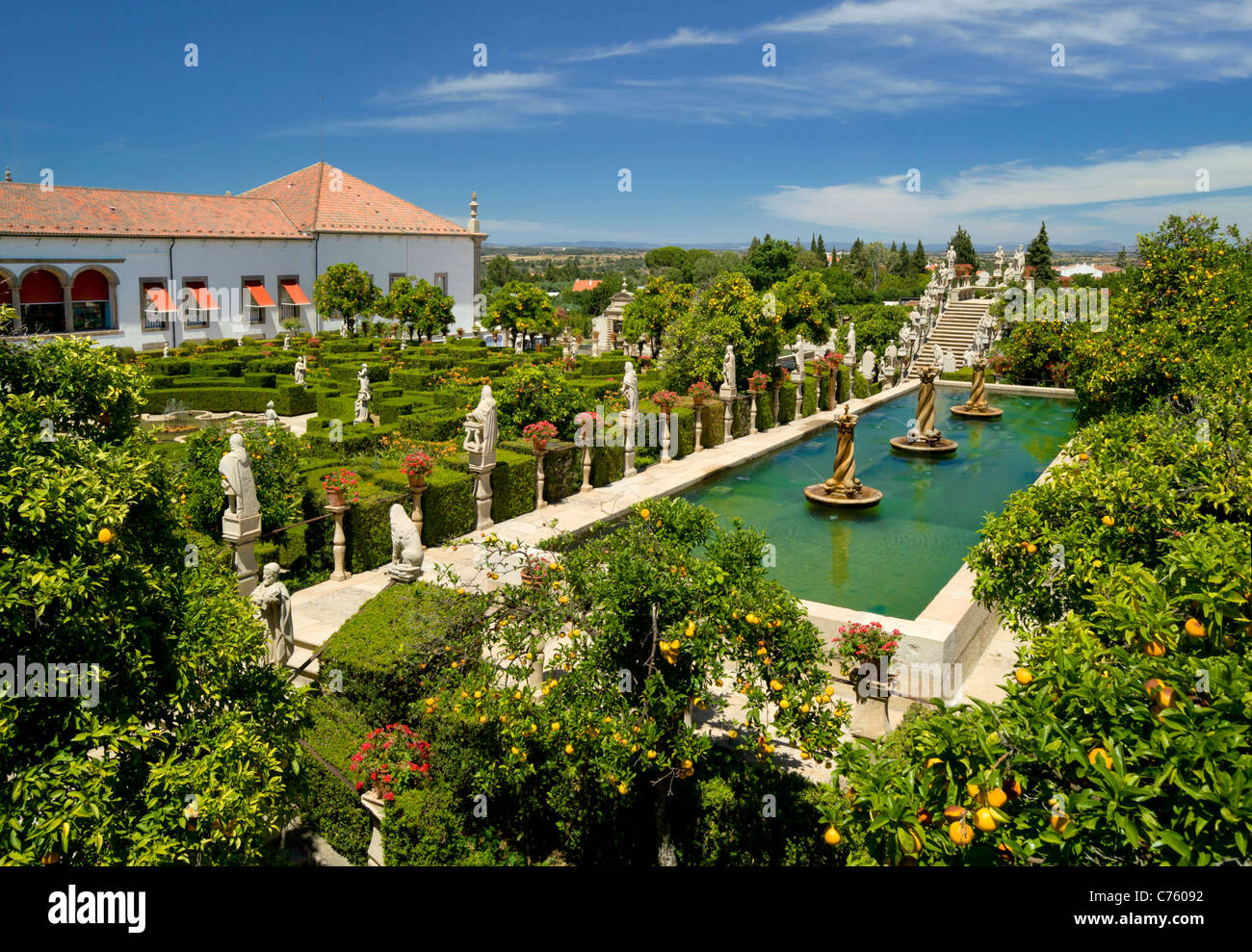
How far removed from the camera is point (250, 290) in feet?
153

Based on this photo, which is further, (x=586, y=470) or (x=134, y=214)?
(x=134, y=214)

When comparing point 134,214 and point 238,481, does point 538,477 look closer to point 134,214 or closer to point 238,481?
point 238,481

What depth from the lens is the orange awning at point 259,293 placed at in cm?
4669

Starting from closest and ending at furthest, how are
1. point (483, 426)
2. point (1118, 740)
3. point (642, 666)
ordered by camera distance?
point (1118, 740), point (642, 666), point (483, 426)

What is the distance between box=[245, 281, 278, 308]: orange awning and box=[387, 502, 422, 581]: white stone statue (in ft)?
133

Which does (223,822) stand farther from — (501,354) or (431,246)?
(431,246)

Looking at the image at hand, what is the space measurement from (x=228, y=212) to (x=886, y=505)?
42830mm

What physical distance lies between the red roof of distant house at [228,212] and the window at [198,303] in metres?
2.42

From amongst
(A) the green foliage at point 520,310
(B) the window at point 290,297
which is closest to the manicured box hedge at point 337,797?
(A) the green foliage at point 520,310

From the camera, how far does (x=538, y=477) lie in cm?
1627

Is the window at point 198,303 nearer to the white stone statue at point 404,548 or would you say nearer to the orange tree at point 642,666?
the white stone statue at point 404,548

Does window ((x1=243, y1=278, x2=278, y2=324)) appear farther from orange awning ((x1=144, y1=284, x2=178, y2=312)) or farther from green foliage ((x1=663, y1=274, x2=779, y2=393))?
green foliage ((x1=663, y1=274, x2=779, y2=393))

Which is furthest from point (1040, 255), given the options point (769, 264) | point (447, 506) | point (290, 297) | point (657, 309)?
point (447, 506)
